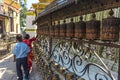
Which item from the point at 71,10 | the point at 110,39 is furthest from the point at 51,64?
the point at 110,39

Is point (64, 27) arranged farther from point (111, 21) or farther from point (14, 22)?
point (14, 22)

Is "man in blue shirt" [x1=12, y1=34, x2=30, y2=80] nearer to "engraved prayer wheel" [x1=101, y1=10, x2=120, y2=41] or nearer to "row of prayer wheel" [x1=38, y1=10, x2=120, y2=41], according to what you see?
"row of prayer wheel" [x1=38, y1=10, x2=120, y2=41]

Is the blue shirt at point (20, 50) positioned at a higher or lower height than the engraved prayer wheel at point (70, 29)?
lower

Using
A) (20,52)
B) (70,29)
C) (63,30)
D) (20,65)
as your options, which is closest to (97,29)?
(70,29)

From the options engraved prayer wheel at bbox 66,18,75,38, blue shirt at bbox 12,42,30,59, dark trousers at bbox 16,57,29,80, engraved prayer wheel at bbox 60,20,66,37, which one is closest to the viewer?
engraved prayer wheel at bbox 66,18,75,38

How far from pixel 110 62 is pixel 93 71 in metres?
0.84

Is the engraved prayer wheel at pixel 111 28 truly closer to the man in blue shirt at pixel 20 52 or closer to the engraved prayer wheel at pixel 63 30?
the engraved prayer wheel at pixel 63 30

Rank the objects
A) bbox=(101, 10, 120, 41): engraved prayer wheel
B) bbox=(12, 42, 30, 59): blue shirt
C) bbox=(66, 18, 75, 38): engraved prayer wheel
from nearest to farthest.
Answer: bbox=(101, 10, 120, 41): engraved prayer wheel < bbox=(66, 18, 75, 38): engraved prayer wheel < bbox=(12, 42, 30, 59): blue shirt

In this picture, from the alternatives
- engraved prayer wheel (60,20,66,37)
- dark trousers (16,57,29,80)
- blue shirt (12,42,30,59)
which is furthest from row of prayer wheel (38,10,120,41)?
dark trousers (16,57,29,80)

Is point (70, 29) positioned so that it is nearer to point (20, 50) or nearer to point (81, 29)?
point (81, 29)

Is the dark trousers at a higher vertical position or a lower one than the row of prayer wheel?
lower

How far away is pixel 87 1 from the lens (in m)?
2.43

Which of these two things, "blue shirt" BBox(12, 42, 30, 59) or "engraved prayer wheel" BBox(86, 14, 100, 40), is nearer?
"engraved prayer wheel" BBox(86, 14, 100, 40)

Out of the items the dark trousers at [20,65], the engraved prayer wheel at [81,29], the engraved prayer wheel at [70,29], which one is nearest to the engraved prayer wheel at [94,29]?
the engraved prayer wheel at [81,29]
